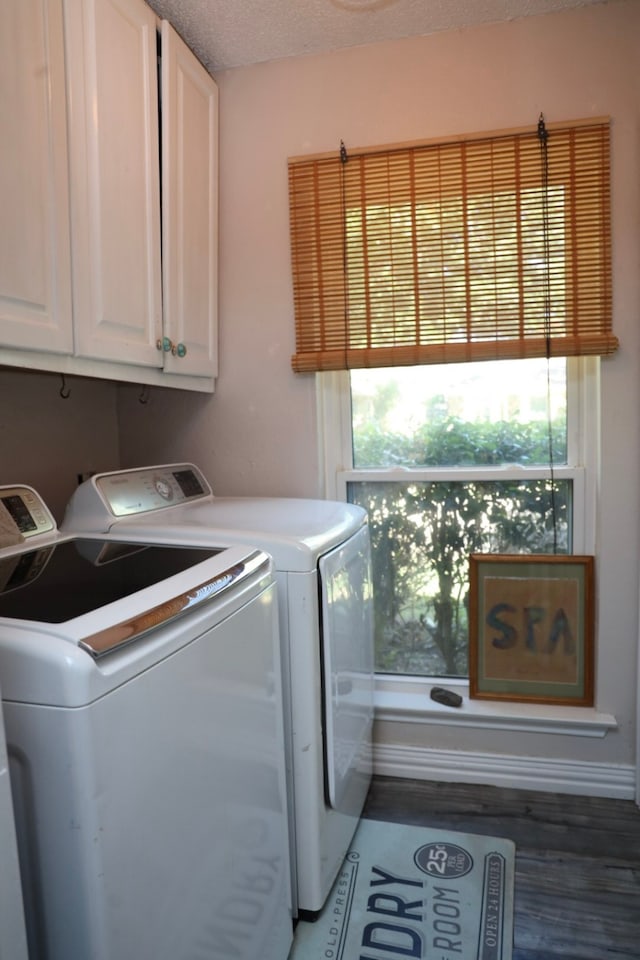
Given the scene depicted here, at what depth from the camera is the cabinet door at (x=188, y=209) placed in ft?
5.50

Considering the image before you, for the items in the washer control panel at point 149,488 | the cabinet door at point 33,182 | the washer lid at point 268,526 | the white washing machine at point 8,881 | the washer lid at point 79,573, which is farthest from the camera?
the washer control panel at point 149,488

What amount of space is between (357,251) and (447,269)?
295mm

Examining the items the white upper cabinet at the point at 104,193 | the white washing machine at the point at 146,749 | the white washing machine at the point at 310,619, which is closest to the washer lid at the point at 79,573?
the white washing machine at the point at 146,749

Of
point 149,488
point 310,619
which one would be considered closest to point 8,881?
point 310,619

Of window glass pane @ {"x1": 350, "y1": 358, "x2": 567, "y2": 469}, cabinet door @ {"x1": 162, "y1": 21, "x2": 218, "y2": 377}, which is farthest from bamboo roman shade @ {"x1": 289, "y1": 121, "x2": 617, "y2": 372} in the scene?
cabinet door @ {"x1": 162, "y1": 21, "x2": 218, "y2": 377}

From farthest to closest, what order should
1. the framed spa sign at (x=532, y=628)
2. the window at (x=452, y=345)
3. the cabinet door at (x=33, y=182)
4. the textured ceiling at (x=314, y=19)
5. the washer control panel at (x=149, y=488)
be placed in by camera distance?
the framed spa sign at (x=532, y=628), the window at (x=452, y=345), the textured ceiling at (x=314, y=19), the washer control panel at (x=149, y=488), the cabinet door at (x=33, y=182)

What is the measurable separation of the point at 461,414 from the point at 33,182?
4.52 feet

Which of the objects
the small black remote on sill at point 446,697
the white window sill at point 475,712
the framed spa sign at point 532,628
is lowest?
the white window sill at point 475,712

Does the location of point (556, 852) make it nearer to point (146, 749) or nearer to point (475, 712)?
point (475, 712)

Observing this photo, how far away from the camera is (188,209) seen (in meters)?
1.79

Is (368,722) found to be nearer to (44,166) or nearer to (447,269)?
(447,269)

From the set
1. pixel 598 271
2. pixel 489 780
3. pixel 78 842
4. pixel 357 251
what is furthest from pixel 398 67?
pixel 489 780

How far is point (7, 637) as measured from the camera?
2.38ft

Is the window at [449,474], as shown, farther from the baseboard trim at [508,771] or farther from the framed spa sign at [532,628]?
the baseboard trim at [508,771]
